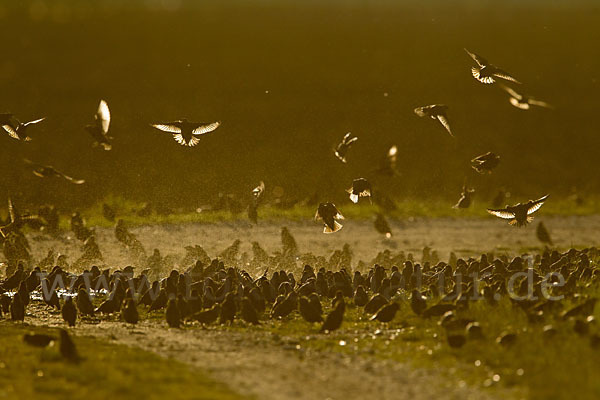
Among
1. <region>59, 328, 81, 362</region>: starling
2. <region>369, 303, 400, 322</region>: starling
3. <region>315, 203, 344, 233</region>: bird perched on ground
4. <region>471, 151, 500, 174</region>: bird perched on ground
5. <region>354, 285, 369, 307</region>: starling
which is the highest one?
<region>471, 151, 500, 174</region>: bird perched on ground

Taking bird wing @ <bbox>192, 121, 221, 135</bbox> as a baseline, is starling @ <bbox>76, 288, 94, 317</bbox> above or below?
below

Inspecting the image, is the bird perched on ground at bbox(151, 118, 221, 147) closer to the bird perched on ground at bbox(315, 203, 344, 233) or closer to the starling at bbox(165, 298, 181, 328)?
the bird perched on ground at bbox(315, 203, 344, 233)

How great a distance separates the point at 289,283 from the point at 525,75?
36.0 metres

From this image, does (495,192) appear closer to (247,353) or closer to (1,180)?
(1,180)

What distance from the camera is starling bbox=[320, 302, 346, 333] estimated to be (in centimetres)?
1223

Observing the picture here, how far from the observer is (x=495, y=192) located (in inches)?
1232

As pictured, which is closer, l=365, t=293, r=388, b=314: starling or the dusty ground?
the dusty ground

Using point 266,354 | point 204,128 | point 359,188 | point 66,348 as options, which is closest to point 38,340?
point 66,348

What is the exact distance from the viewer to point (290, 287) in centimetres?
1453

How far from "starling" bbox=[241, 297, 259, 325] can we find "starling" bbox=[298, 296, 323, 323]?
0.67 metres

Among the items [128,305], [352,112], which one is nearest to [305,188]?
[352,112]

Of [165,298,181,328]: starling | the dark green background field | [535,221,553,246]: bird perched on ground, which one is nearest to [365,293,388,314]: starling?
[165,298,181,328]: starling

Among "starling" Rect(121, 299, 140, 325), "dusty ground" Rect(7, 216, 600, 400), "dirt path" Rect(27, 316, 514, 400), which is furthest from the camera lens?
"starling" Rect(121, 299, 140, 325)

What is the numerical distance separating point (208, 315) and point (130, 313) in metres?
1.16
